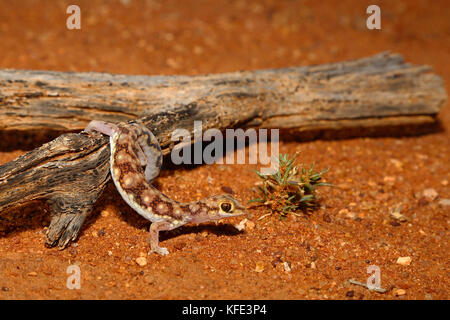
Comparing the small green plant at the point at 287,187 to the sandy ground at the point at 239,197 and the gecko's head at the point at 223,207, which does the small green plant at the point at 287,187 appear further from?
the gecko's head at the point at 223,207

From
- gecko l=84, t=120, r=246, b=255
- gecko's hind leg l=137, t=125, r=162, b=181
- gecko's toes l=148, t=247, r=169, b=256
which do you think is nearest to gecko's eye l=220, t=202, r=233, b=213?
gecko l=84, t=120, r=246, b=255

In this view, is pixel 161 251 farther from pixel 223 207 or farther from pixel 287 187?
pixel 287 187

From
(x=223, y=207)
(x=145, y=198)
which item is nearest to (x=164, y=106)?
(x=145, y=198)

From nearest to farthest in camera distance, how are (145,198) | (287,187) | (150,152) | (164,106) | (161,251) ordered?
(161,251), (145,198), (150,152), (287,187), (164,106)

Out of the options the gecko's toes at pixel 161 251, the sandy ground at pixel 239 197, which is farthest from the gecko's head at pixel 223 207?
the gecko's toes at pixel 161 251

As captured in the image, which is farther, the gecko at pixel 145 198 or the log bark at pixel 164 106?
the gecko at pixel 145 198

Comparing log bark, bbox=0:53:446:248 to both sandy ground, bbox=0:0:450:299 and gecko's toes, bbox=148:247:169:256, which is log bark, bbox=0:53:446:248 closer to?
sandy ground, bbox=0:0:450:299

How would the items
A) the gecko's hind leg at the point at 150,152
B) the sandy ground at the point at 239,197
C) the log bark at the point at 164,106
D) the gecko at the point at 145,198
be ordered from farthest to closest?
the gecko's hind leg at the point at 150,152
the gecko at the point at 145,198
the log bark at the point at 164,106
the sandy ground at the point at 239,197
